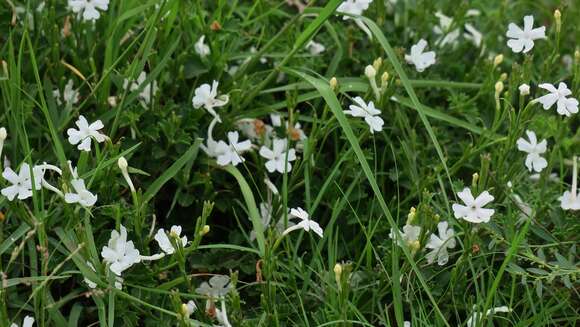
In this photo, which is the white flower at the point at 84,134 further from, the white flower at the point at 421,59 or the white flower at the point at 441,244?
the white flower at the point at 421,59

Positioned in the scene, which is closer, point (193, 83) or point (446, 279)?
point (446, 279)

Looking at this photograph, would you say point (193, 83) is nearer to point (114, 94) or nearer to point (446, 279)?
point (114, 94)

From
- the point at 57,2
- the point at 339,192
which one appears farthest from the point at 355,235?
the point at 57,2

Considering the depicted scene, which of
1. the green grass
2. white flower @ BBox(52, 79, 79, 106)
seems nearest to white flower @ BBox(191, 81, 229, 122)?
the green grass

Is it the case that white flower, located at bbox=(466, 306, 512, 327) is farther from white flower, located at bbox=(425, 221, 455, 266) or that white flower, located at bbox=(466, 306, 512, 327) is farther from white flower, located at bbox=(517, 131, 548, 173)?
white flower, located at bbox=(517, 131, 548, 173)

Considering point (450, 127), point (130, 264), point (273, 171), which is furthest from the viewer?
point (450, 127)

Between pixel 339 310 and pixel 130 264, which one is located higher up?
pixel 130 264

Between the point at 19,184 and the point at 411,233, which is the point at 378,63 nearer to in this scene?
the point at 411,233
